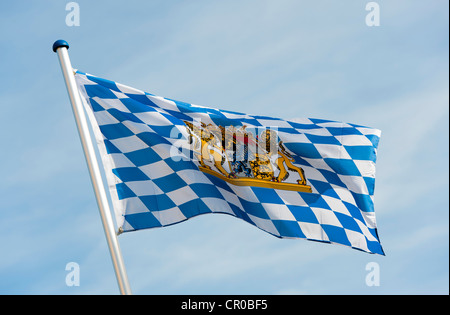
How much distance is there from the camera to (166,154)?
11125 millimetres

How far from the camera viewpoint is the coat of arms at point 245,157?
11.3 m

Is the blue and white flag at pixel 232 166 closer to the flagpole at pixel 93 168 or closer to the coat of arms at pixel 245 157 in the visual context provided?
the coat of arms at pixel 245 157

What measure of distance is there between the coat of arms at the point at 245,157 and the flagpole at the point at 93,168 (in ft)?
7.03

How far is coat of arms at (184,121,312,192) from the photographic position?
1127 cm

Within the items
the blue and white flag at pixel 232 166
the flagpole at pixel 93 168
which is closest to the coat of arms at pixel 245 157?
the blue and white flag at pixel 232 166

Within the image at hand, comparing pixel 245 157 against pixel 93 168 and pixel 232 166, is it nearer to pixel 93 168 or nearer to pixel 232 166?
pixel 232 166

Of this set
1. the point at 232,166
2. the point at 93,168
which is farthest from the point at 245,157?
the point at 93,168

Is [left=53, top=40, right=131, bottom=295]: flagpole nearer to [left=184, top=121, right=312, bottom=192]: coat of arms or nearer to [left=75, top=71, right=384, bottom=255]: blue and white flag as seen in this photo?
[left=75, top=71, right=384, bottom=255]: blue and white flag

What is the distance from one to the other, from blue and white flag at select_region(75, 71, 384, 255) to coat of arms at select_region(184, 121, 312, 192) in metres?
0.02

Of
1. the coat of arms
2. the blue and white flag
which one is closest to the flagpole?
the blue and white flag
